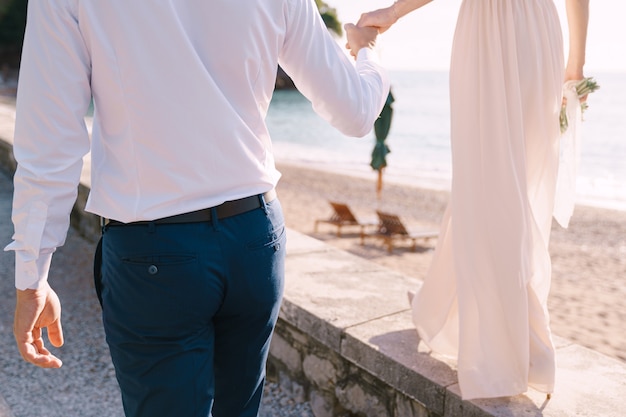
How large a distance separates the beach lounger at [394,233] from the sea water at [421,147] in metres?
11.1

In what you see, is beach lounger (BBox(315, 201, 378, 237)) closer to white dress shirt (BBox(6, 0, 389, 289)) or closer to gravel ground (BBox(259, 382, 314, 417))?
gravel ground (BBox(259, 382, 314, 417))

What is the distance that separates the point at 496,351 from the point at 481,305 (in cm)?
16

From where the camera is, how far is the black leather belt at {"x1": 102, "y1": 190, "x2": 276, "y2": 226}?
131 cm

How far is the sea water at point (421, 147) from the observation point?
25878mm

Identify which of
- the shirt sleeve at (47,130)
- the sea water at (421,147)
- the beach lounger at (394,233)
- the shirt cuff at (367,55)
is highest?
the shirt cuff at (367,55)

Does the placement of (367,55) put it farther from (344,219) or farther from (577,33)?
(344,219)

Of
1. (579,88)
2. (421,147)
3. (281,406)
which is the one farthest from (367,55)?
(421,147)

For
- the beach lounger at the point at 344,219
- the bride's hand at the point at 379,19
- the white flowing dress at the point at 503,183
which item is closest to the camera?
the bride's hand at the point at 379,19

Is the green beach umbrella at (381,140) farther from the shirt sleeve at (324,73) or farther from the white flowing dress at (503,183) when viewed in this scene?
the shirt sleeve at (324,73)

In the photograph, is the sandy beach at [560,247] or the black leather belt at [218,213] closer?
the black leather belt at [218,213]

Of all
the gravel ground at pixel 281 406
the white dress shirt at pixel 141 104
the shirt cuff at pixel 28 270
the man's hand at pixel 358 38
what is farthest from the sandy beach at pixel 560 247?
the shirt cuff at pixel 28 270

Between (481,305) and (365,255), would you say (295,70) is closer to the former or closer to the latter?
(481,305)

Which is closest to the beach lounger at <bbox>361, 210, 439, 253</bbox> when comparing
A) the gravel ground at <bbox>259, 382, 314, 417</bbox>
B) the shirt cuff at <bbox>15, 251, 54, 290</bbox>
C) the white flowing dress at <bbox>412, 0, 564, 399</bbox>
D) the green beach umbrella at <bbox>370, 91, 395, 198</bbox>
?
the green beach umbrella at <bbox>370, 91, 395, 198</bbox>

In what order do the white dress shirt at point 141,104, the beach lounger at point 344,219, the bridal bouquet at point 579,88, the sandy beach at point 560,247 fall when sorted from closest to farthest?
the white dress shirt at point 141,104, the bridal bouquet at point 579,88, the sandy beach at point 560,247, the beach lounger at point 344,219
